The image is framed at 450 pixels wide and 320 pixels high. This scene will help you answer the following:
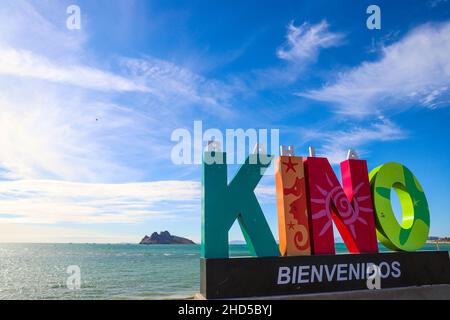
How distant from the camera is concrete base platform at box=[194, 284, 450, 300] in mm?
6707

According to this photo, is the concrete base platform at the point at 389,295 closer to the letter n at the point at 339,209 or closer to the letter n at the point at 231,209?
the letter n at the point at 339,209

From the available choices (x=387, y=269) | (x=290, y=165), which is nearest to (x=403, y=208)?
(x=387, y=269)

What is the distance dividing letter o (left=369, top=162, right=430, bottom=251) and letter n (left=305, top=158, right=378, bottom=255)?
351mm

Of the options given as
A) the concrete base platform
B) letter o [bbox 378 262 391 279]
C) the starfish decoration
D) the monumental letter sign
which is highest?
the starfish decoration

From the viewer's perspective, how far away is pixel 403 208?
8.91m

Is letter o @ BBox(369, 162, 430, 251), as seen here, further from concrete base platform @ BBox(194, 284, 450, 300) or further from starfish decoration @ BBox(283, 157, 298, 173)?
starfish decoration @ BBox(283, 157, 298, 173)

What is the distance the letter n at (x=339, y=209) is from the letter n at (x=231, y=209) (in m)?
1.27

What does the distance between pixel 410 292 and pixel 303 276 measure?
9.59 feet

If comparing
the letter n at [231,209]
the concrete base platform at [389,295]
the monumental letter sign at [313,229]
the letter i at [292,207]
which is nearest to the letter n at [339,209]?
the monumental letter sign at [313,229]

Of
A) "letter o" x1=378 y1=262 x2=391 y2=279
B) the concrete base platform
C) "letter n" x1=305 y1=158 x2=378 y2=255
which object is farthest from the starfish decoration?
"letter o" x1=378 y1=262 x2=391 y2=279

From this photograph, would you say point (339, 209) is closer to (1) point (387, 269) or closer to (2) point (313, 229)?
(2) point (313, 229)

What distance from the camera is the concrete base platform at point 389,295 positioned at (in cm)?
671
